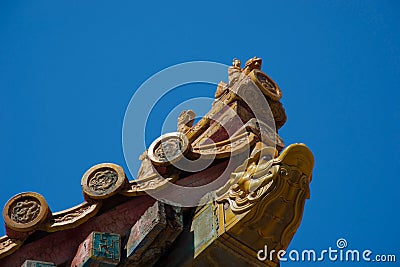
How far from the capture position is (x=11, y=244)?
37.7 feet

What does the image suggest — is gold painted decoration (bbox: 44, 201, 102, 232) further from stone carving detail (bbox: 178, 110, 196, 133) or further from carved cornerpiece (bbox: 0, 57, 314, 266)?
stone carving detail (bbox: 178, 110, 196, 133)

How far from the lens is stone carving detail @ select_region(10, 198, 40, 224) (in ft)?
37.6

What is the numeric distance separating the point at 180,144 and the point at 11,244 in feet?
8.44

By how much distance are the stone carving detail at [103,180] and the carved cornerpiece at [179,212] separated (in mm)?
13

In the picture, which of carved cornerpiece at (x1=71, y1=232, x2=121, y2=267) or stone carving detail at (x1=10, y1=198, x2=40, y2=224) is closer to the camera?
carved cornerpiece at (x1=71, y1=232, x2=121, y2=267)

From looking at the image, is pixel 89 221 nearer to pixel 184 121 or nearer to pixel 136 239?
pixel 136 239

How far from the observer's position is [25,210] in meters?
11.5

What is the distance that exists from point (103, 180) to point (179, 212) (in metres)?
1.08

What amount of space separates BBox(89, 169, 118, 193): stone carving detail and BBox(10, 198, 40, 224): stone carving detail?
2.54 feet

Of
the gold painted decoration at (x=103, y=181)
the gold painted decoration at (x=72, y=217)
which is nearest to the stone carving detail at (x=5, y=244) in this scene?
the gold painted decoration at (x=72, y=217)

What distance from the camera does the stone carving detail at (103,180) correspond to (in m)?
11.8

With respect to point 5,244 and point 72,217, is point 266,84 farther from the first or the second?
point 5,244

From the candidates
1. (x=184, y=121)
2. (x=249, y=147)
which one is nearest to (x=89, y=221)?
(x=249, y=147)

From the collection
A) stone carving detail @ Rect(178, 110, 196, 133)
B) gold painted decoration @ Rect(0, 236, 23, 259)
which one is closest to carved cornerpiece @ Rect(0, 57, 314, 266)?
gold painted decoration @ Rect(0, 236, 23, 259)
